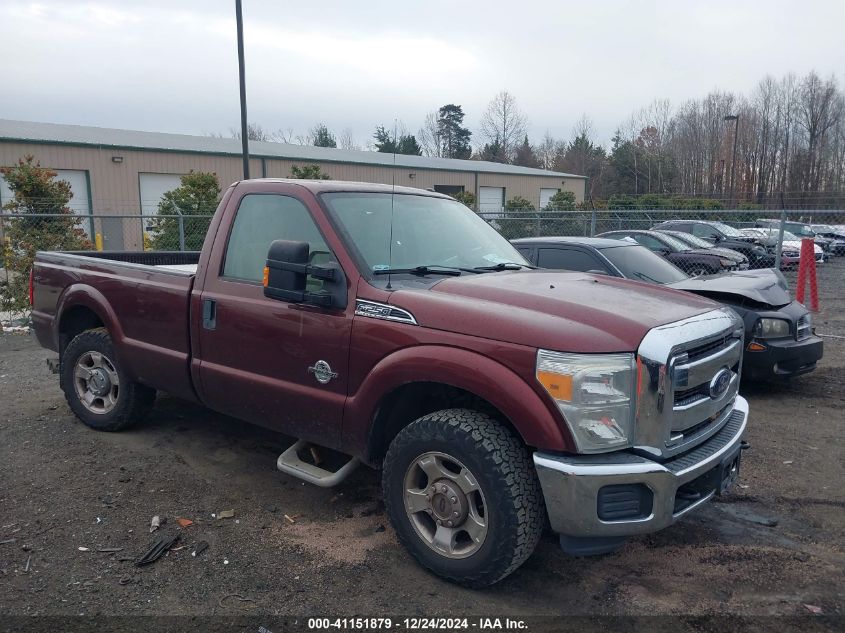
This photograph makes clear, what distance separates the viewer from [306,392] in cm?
379

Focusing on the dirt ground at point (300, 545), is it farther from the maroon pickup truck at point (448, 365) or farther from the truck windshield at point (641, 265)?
the truck windshield at point (641, 265)

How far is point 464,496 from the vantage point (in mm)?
3182

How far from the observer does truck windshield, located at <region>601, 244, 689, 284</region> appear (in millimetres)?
7164

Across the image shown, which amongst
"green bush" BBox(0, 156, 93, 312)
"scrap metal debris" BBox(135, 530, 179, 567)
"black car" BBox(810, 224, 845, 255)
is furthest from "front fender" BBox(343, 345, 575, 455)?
"black car" BBox(810, 224, 845, 255)

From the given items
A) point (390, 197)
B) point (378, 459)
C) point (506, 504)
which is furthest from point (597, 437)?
point (390, 197)

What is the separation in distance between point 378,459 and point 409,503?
1.46 ft

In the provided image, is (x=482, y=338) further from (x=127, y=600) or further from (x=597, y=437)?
(x=127, y=600)

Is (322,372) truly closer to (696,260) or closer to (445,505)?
(445,505)

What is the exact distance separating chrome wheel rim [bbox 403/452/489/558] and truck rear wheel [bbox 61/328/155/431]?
2837 mm

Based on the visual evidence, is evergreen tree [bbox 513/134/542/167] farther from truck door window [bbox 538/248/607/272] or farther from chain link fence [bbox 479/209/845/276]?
truck door window [bbox 538/248/607/272]

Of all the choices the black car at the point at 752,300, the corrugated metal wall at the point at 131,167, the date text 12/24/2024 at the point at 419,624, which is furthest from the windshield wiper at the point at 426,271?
the corrugated metal wall at the point at 131,167

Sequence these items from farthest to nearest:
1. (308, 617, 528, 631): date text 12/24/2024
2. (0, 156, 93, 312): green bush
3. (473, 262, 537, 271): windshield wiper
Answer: (0, 156, 93, 312): green bush
(473, 262, 537, 271): windshield wiper
(308, 617, 528, 631): date text 12/24/2024

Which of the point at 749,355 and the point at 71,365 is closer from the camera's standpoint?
the point at 71,365

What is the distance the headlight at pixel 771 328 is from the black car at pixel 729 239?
8711 millimetres
